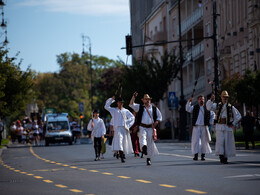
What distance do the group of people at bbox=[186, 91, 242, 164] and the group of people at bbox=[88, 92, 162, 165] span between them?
1.53 meters

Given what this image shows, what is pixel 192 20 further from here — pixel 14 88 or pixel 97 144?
pixel 97 144

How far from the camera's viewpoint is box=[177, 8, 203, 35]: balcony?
60.5 meters

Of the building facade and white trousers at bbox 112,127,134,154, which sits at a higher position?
the building facade

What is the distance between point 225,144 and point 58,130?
29.0 metres

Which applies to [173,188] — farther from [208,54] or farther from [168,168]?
[208,54]

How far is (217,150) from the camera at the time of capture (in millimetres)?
20047

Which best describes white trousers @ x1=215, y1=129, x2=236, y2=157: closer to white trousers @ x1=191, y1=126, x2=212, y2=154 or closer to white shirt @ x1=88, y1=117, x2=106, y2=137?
white trousers @ x1=191, y1=126, x2=212, y2=154

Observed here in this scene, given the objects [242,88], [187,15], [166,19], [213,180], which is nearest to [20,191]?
[213,180]

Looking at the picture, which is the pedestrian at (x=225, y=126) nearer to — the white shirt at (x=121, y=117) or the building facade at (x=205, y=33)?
the white shirt at (x=121, y=117)

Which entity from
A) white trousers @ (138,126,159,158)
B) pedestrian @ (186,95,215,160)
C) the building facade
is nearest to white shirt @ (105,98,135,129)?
pedestrian @ (186,95,215,160)

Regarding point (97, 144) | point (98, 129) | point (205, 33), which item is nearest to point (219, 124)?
point (97, 144)

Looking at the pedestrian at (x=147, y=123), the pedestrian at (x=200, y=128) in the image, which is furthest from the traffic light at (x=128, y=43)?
the pedestrian at (x=147, y=123)

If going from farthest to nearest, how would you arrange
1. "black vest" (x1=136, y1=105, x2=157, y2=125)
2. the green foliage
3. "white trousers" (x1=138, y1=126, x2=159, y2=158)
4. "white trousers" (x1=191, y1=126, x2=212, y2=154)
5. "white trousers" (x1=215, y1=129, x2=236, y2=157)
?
the green foliage < "white trousers" (x1=191, y1=126, x2=212, y2=154) < "black vest" (x1=136, y1=105, x2=157, y2=125) < "white trousers" (x1=138, y1=126, x2=159, y2=158) < "white trousers" (x1=215, y1=129, x2=236, y2=157)

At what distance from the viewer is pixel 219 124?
2052 cm
